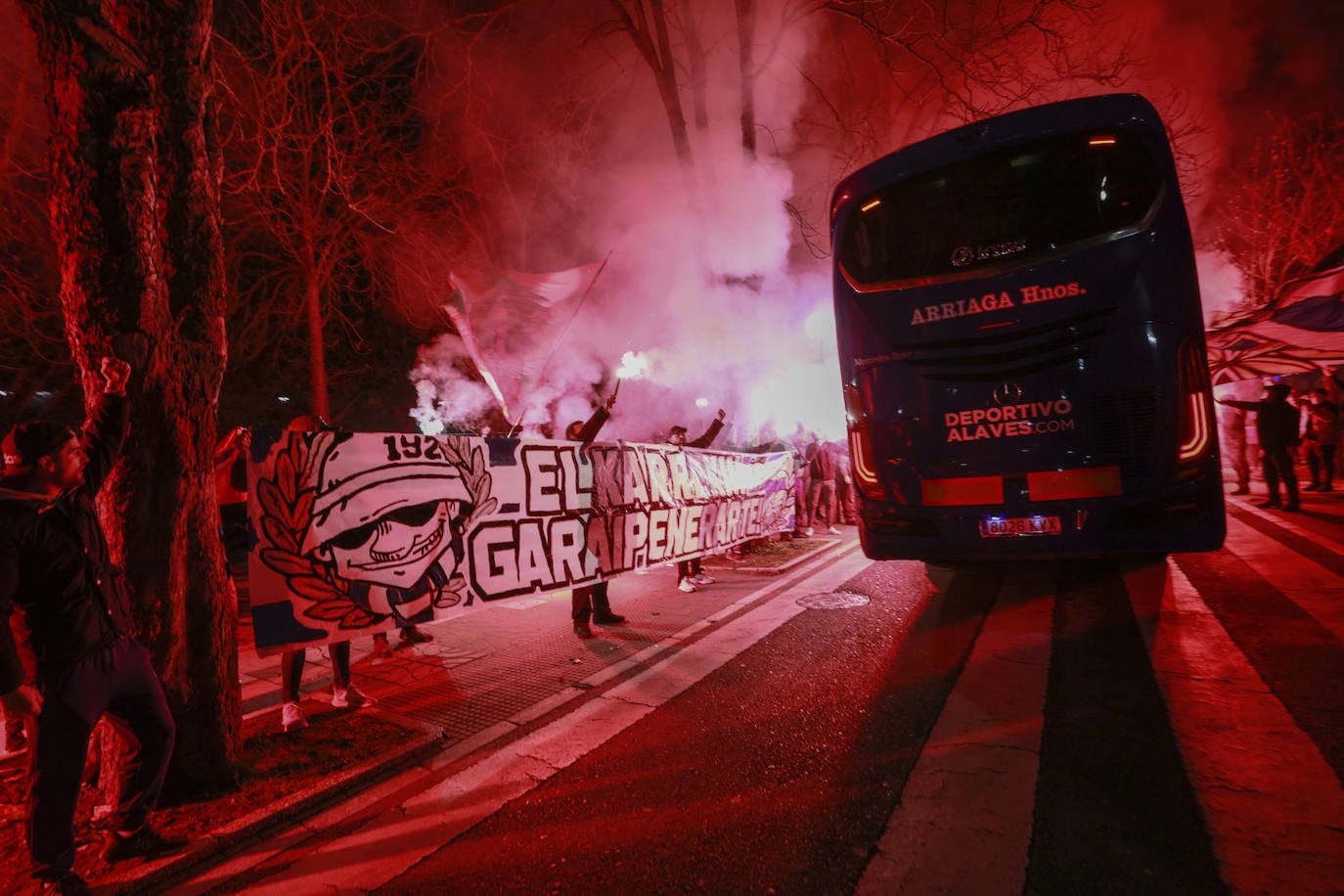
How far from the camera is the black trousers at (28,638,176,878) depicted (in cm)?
220

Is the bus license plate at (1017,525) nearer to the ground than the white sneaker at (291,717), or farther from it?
farther from it

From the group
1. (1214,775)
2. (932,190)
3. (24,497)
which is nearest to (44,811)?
(24,497)

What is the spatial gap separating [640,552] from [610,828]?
12.6ft

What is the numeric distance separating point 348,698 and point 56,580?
211cm

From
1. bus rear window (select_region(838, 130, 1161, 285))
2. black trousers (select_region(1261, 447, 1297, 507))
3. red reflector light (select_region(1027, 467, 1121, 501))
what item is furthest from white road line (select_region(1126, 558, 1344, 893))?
black trousers (select_region(1261, 447, 1297, 507))

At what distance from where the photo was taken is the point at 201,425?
295 centimetres

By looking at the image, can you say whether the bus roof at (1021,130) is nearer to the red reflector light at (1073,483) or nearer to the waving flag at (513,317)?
the red reflector light at (1073,483)

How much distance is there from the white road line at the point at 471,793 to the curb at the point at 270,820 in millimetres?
102

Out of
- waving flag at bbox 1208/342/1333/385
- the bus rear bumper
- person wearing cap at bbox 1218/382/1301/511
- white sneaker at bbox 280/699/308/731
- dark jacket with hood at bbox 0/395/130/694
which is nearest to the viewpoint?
dark jacket with hood at bbox 0/395/130/694

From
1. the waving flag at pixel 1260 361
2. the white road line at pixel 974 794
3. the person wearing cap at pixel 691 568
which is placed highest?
the waving flag at pixel 1260 361

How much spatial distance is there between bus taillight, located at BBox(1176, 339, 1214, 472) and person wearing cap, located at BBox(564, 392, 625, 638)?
13.9ft

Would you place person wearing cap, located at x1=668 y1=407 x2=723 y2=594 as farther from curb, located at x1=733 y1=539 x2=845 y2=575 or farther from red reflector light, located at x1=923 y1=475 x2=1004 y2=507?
red reflector light, located at x1=923 y1=475 x2=1004 y2=507

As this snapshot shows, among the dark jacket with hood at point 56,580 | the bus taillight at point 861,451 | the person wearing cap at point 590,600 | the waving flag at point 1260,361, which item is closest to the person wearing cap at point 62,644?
the dark jacket with hood at point 56,580

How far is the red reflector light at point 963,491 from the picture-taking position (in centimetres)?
428
